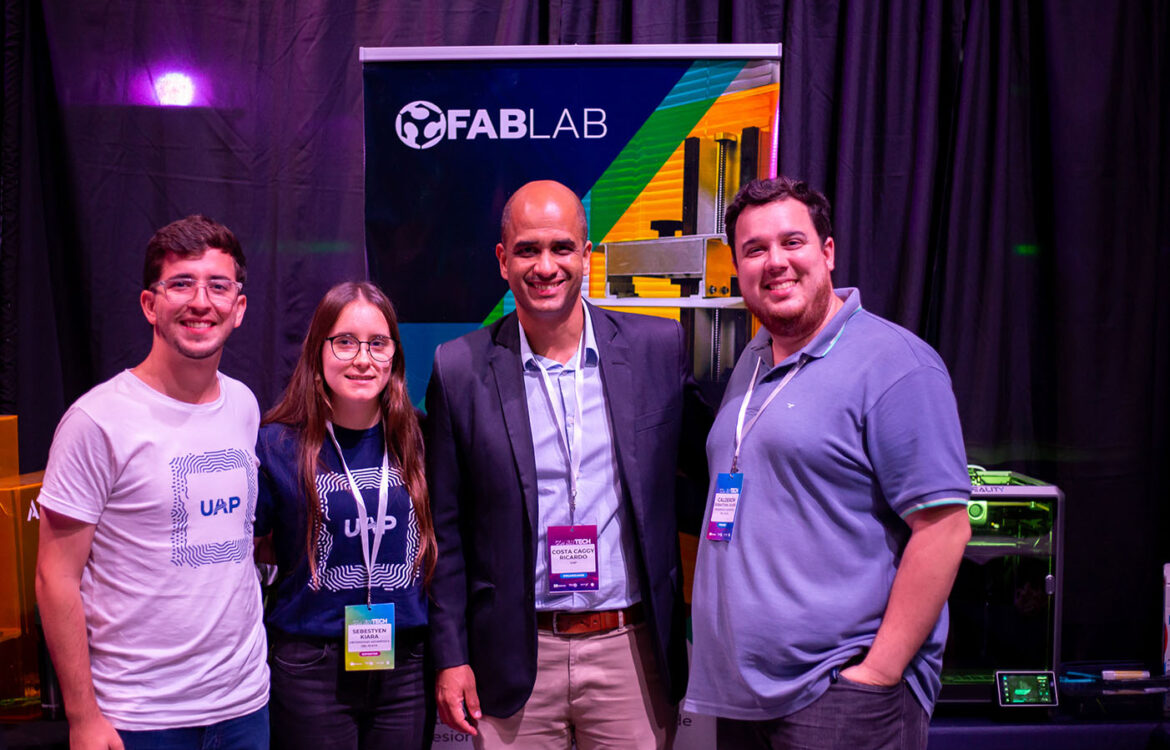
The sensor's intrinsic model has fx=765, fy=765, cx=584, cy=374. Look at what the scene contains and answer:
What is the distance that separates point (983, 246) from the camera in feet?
9.80

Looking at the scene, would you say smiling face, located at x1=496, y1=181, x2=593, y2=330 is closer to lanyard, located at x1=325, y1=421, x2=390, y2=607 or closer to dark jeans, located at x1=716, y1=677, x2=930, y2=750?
lanyard, located at x1=325, y1=421, x2=390, y2=607

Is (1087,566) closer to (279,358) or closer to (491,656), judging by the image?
(491,656)

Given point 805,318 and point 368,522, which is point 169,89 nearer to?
point 368,522

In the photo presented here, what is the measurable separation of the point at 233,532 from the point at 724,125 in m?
1.85

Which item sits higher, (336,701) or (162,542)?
(162,542)

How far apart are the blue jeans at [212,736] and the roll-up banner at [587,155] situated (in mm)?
1295

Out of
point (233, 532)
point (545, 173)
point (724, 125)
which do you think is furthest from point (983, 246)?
point (233, 532)

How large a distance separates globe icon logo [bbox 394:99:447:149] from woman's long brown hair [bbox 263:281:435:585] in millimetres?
837

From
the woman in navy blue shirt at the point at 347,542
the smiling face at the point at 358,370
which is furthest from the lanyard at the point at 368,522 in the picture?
the smiling face at the point at 358,370

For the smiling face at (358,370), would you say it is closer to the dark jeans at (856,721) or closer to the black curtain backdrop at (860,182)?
the dark jeans at (856,721)

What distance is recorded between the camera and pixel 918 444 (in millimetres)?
1412

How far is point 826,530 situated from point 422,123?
1.81 m

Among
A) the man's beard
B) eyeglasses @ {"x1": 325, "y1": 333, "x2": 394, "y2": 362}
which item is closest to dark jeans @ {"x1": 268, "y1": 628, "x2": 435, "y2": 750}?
eyeglasses @ {"x1": 325, "y1": 333, "x2": 394, "y2": 362}

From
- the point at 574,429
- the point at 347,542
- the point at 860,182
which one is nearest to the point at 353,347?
→ the point at 347,542
